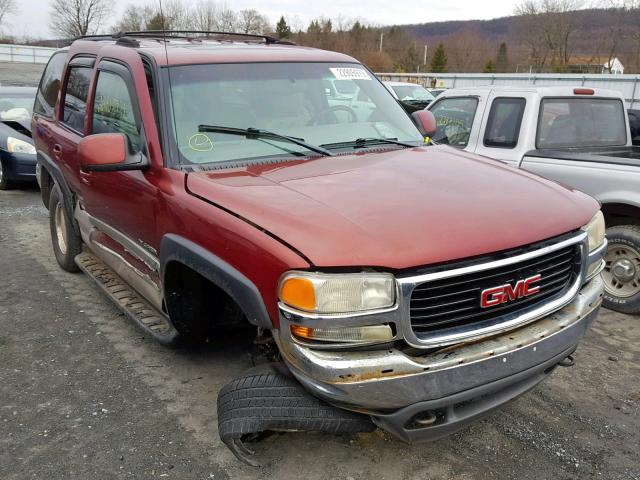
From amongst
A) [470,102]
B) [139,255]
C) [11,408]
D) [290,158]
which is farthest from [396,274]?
[470,102]

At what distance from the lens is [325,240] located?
2227 millimetres

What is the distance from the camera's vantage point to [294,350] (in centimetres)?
225

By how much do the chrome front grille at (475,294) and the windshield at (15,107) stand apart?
29.5 feet

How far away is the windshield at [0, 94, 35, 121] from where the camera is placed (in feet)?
30.5

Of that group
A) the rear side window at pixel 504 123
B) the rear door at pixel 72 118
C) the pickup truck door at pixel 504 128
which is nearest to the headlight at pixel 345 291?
the rear door at pixel 72 118

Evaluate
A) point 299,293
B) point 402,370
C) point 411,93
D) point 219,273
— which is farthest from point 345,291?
point 411,93

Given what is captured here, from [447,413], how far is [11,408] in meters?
2.43

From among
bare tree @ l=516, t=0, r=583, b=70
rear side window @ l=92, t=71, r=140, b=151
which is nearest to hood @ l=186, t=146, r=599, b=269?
rear side window @ l=92, t=71, r=140, b=151

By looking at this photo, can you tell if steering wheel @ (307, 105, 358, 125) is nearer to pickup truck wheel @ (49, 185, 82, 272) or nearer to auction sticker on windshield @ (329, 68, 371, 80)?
auction sticker on windshield @ (329, 68, 371, 80)

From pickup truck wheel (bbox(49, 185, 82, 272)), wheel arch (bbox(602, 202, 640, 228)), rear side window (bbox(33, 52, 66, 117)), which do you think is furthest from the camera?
rear side window (bbox(33, 52, 66, 117))

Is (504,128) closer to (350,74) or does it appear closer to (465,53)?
(350,74)

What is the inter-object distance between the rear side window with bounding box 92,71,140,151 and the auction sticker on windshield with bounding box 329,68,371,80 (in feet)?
4.43

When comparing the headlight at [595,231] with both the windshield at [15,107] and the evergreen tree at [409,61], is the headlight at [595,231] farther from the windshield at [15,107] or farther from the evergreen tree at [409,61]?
the evergreen tree at [409,61]

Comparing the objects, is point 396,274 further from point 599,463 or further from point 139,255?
point 139,255
